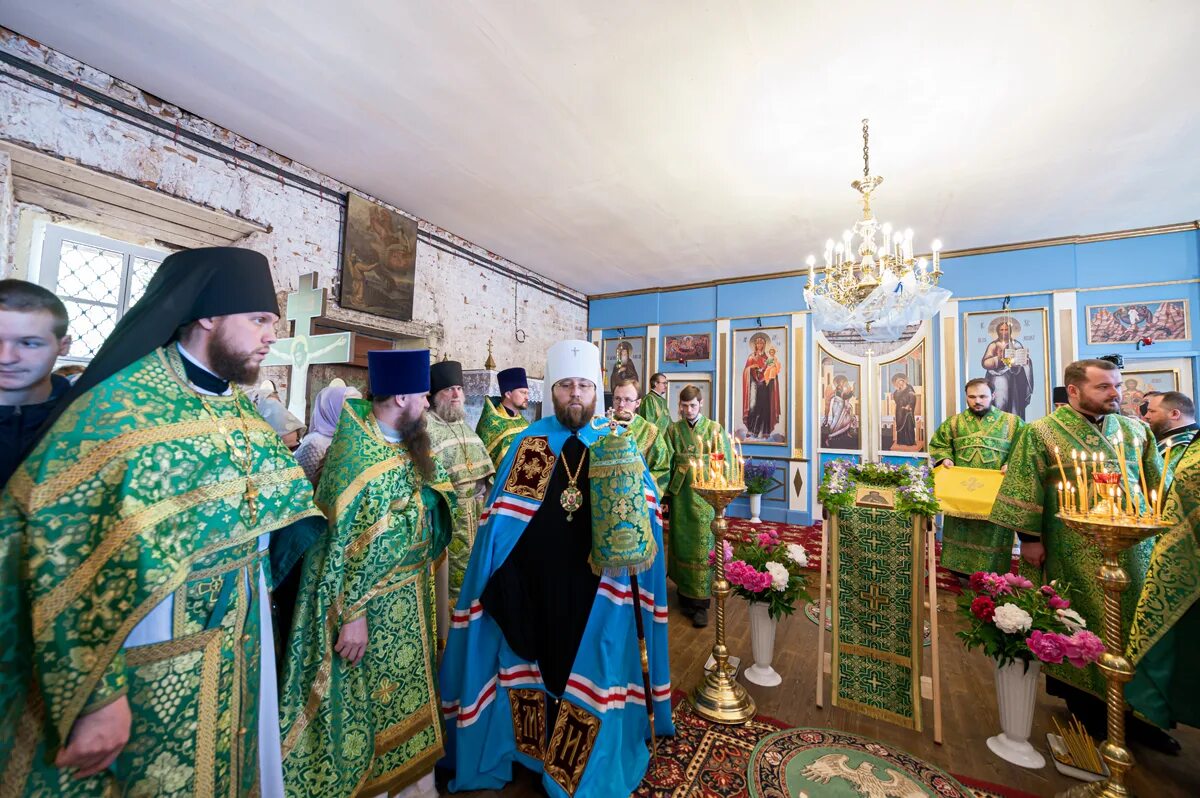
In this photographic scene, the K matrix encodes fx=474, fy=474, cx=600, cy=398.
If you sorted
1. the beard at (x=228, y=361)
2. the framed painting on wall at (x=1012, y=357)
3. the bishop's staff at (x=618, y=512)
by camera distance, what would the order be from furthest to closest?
the framed painting on wall at (x=1012, y=357), the bishop's staff at (x=618, y=512), the beard at (x=228, y=361)

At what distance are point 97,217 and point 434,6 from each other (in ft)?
12.5

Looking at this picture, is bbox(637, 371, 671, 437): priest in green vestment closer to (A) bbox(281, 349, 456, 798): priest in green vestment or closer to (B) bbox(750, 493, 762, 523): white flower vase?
(B) bbox(750, 493, 762, 523): white flower vase

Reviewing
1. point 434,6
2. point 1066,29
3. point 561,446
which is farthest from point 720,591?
point 1066,29

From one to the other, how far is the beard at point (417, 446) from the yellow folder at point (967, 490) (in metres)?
5.21

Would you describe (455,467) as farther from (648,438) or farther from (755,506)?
(755,506)

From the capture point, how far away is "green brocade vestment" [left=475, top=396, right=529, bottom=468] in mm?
4590

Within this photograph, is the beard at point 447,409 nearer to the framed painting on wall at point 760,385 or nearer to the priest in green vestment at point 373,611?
the priest in green vestment at point 373,611

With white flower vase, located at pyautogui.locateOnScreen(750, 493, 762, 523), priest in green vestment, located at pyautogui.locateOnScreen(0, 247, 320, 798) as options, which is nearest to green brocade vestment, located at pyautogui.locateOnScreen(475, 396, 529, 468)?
priest in green vestment, located at pyautogui.locateOnScreen(0, 247, 320, 798)

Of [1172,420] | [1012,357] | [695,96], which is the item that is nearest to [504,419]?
[695,96]

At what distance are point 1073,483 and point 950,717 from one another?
5.93 feet

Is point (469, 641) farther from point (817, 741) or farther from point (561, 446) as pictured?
point (817, 741)

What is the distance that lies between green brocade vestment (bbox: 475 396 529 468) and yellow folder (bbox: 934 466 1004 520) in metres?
4.51

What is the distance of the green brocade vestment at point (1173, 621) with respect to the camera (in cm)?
237

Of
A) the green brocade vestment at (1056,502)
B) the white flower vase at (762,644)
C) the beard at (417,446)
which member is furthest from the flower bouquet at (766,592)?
the beard at (417,446)
